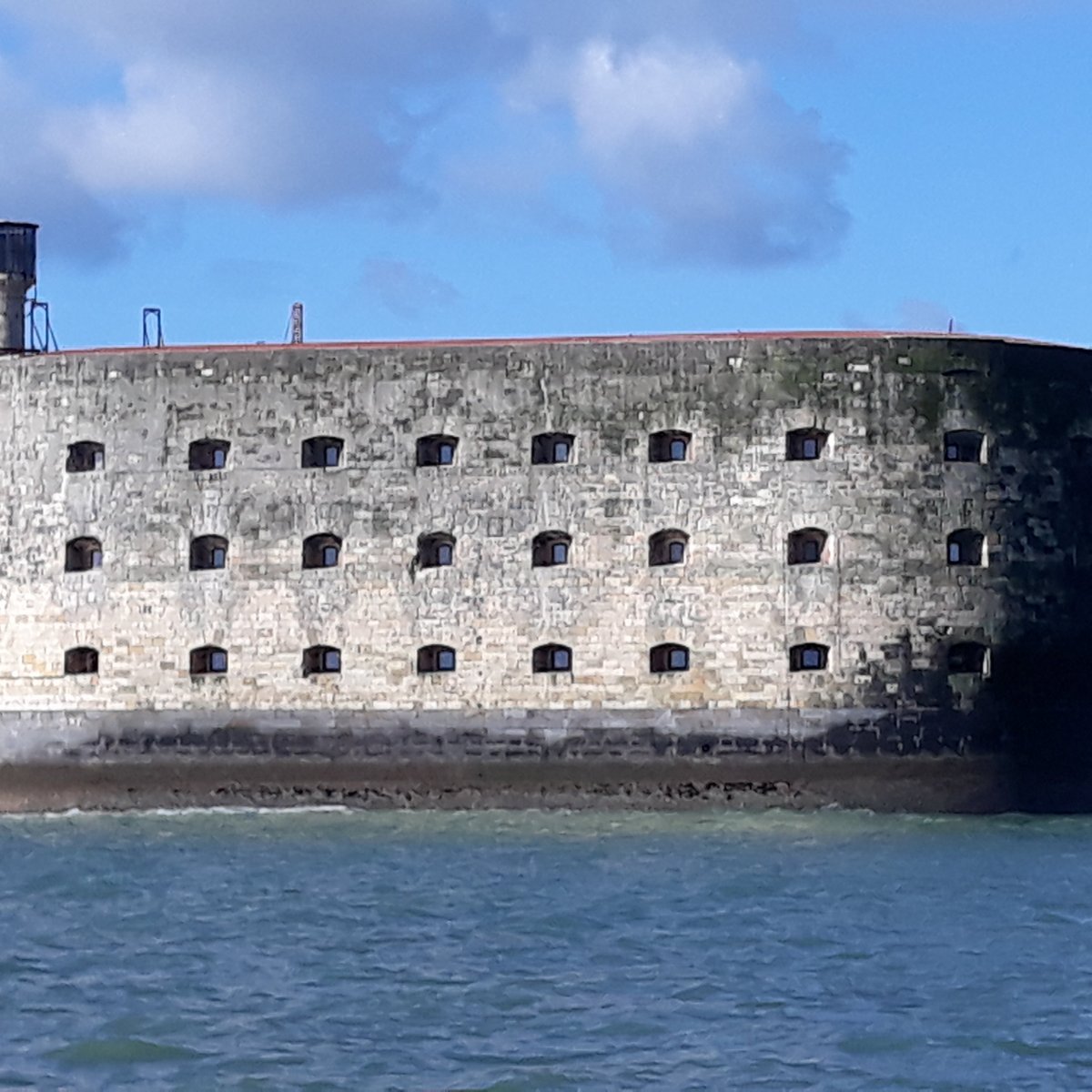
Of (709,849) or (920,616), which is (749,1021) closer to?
(709,849)

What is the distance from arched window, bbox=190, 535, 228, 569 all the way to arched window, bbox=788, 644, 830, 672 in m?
6.64

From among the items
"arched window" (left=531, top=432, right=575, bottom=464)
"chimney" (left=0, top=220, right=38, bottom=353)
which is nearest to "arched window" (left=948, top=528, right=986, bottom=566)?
"arched window" (left=531, top=432, right=575, bottom=464)

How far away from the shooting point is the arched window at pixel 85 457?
29.6m

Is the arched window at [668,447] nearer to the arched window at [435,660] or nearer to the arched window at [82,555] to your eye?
the arched window at [435,660]

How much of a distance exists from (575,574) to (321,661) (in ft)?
10.4

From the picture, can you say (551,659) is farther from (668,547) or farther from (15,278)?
(15,278)

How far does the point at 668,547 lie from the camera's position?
28.1 m

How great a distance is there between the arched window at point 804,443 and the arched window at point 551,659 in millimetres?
3335

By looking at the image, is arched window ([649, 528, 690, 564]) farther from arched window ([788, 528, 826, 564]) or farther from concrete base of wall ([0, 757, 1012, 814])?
concrete base of wall ([0, 757, 1012, 814])

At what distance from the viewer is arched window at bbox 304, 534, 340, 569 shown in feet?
94.8

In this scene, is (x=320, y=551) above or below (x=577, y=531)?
below

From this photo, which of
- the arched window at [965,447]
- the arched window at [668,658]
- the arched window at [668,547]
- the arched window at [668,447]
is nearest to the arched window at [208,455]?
the arched window at [668,447]

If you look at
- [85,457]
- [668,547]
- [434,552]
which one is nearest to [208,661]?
[85,457]

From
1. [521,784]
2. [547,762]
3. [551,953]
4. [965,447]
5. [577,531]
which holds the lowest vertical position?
[551,953]
